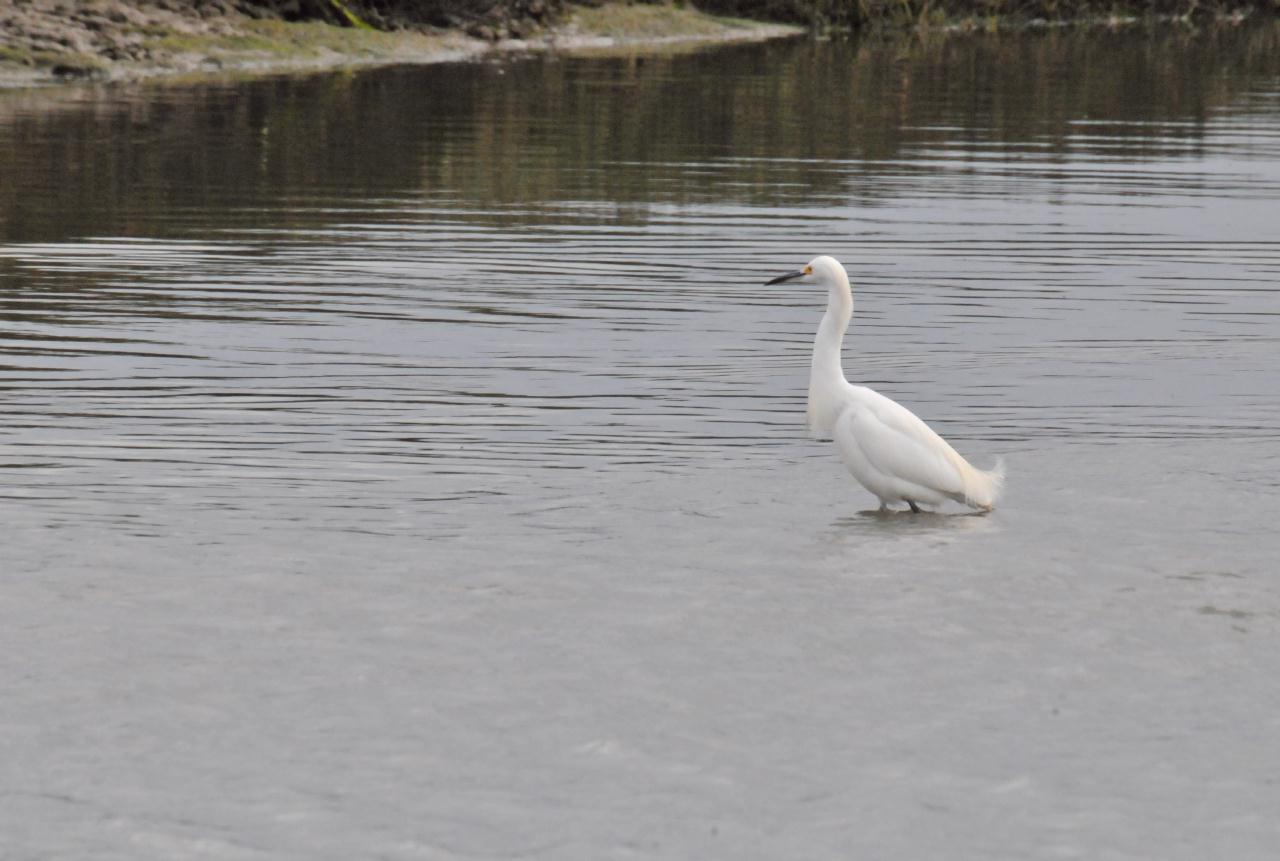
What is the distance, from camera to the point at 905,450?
373 inches

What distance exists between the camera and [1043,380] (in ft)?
42.5

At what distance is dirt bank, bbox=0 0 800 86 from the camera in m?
34.1

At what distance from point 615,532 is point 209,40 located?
30.0 meters

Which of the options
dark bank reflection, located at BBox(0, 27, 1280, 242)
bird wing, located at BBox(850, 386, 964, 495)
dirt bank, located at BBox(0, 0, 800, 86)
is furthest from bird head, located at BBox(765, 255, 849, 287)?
dirt bank, located at BBox(0, 0, 800, 86)

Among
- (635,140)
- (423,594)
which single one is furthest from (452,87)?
(423,594)

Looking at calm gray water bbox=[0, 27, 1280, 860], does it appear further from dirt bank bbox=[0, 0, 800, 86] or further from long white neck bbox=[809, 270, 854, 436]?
dirt bank bbox=[0, 0, 800, 86]

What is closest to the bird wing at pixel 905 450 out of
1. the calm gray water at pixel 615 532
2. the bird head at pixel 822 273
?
the calm gray water at pixel 615 532

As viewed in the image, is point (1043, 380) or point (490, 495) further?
point (1043, 380)

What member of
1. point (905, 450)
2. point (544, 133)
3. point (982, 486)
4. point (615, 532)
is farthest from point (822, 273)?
point (544, 133)

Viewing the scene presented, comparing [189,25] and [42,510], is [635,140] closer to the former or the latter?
[189,25]

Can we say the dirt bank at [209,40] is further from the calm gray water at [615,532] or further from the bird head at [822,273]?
the bird head at [822,273]

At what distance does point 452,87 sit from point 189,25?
6.06 meters

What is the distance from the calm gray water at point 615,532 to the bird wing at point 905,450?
0.26 metres

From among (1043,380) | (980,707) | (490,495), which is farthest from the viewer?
(1043,380)
